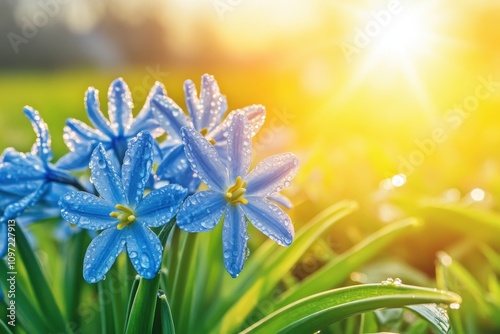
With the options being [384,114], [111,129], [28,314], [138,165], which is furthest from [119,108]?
[384,114]

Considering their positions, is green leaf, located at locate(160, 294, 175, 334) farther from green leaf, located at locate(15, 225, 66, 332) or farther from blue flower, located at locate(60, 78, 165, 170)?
green leaf, located at locate(15, 225, 66, 332)

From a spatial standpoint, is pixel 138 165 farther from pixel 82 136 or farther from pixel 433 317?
pixel 433 317

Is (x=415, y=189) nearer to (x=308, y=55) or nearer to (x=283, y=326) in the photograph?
(x=283, y=326)

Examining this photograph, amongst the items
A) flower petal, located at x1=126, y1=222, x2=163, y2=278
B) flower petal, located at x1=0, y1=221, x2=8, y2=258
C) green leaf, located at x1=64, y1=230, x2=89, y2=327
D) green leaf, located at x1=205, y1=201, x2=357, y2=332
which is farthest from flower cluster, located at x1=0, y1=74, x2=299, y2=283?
green leaf, located at x1=205, y1=201, x2=357, y2=332

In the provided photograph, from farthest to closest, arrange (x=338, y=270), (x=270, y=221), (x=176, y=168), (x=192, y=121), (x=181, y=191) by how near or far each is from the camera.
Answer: (x=338, y=270)
(x=192, y=121)
(x=176, y=168)
(x=270, y=221)
(x=181, y=191)

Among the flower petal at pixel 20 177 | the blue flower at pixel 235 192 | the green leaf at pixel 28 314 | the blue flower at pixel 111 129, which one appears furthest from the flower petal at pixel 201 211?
the green leaf at pixel 28 314
